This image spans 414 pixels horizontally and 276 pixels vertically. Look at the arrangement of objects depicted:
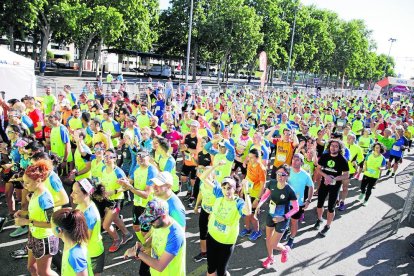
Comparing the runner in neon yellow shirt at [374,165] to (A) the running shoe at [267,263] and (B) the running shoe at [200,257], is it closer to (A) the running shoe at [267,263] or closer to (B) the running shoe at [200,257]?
(A) the running shoe at [267,263]

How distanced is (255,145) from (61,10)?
2389 centimetres

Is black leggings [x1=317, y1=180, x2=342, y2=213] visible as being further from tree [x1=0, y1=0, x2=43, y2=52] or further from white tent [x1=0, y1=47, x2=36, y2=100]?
tree [x1=0, y1=0, x2=43, y2=52]

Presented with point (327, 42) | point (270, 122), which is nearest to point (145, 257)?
point (270, 122)

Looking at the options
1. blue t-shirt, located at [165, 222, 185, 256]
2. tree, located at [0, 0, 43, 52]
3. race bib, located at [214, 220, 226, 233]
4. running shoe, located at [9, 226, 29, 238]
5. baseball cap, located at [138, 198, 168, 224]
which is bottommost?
running shoe, located at [9, 226, 29, 238]

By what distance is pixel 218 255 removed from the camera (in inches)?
150

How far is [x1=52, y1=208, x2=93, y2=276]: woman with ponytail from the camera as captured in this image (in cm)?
259

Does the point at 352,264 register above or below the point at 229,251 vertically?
below

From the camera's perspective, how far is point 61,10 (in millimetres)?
24297

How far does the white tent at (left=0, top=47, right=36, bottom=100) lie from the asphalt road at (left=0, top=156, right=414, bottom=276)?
301 inches

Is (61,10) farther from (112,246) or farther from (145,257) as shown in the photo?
(145,257)

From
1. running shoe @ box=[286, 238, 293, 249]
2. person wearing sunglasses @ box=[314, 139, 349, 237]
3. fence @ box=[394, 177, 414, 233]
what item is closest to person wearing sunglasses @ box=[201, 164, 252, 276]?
running shoe @ box=[286, 238, 293, 249]

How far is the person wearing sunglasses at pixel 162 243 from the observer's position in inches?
103

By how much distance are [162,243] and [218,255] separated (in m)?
1.29

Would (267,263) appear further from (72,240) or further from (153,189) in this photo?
(72,240)
